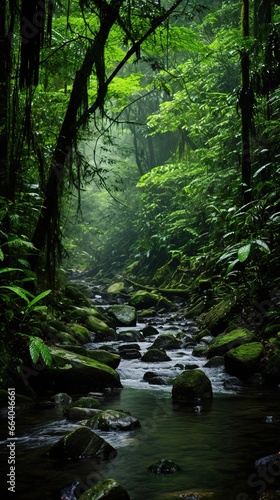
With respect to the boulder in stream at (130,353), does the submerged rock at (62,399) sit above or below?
above

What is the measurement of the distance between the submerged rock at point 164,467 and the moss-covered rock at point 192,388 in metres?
2.15

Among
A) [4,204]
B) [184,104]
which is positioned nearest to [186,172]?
[184,104]

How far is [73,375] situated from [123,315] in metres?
6.93

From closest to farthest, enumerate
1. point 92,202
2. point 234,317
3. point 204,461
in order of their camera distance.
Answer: point 204,461 < point 234,317 < point 92,202

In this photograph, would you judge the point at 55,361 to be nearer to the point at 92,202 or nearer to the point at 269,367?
the point at 269,367

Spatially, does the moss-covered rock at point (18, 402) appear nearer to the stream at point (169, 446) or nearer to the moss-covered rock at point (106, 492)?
the stream at point (169, 446)

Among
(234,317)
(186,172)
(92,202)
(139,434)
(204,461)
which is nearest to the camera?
(204,461)

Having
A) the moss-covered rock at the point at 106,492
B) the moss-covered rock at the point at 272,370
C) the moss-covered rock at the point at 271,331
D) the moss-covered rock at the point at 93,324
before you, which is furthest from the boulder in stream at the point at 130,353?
the moss-covered rock at the point at 106,492

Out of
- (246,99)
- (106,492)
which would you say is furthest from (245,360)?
(246,99)

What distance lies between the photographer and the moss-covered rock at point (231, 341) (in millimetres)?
7669

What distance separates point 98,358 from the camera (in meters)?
7.60

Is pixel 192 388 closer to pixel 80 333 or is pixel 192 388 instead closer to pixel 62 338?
pixel 62 338

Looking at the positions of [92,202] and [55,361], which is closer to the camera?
[55,361]

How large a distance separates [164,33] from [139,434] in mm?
5407
